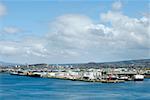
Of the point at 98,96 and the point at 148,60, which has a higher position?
the point at 148,60

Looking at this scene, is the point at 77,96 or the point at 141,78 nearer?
the point at 77,96

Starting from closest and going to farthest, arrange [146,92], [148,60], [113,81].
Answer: [146,92] → [113,81] → [148,60]

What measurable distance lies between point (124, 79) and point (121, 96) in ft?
87.0

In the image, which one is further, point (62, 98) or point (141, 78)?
point (141, 78)

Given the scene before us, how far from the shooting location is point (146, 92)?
1805 inches

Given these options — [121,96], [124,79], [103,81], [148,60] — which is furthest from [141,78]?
[148,60]

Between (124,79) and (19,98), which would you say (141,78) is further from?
(19,98)

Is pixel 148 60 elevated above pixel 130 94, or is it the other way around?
pixel 148 60

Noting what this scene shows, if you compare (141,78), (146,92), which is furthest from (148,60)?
(146,92)

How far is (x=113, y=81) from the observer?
6425cm

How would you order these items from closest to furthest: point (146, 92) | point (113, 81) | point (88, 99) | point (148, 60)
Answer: point (88, 99) < point (146, 92) < point (113, 81) < point (148, 60)

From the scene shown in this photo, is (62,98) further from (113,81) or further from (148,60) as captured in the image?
(148,60)

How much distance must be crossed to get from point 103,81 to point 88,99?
25431mm

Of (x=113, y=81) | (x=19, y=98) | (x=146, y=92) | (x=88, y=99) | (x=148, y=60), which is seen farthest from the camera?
(x=148, y=60)
